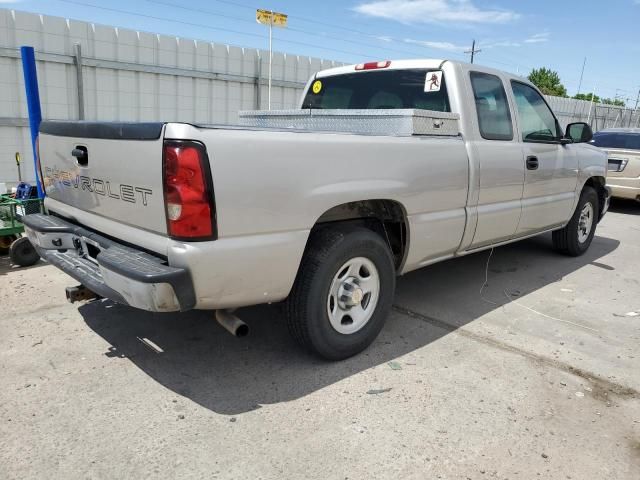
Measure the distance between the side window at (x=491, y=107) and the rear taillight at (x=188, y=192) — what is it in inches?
101

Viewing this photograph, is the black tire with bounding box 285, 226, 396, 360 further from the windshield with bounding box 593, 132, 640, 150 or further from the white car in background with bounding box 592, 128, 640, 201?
the windshield with bounding box 593, 132, 640, 150

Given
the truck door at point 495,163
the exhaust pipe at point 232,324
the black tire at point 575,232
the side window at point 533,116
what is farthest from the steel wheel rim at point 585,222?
the exhaust pipe at point 232,324

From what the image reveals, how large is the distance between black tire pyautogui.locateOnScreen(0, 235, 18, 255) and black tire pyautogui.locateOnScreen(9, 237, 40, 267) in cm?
25

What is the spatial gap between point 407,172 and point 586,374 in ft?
5.81

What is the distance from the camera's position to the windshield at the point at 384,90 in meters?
4.16

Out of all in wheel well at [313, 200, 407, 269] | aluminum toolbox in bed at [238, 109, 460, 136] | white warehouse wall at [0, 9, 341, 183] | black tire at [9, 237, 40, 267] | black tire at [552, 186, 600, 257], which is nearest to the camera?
wheel well at [313, 200, 407, 269]

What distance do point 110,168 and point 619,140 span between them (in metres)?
10.3

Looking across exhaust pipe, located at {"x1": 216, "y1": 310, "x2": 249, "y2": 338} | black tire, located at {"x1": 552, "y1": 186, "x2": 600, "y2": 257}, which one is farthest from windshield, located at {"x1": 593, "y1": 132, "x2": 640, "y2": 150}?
exhaust pipe, located at {"x1": 216, "y1": 310, "x2": 249, "y2": 338}

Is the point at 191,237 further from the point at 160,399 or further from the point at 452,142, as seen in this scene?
the point at 452,142

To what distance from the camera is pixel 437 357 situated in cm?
354

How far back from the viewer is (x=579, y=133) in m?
5.43

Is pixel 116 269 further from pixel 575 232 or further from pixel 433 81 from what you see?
pixel 575 232

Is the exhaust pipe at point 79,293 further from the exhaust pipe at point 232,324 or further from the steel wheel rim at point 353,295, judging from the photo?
the steel wheel rim at point 353,295

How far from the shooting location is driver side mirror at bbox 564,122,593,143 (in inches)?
212
